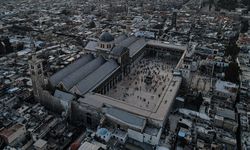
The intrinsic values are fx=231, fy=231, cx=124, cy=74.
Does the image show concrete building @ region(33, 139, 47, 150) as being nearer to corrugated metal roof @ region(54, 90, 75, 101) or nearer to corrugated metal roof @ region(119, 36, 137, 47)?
corrugated metal roof @ region(54, 90, 75, 101)

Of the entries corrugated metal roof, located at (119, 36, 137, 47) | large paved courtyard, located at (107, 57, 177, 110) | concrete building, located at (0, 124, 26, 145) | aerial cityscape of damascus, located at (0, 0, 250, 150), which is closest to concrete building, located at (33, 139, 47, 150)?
aerial cityscape of damascus, located at (0, 0, 250, 150)

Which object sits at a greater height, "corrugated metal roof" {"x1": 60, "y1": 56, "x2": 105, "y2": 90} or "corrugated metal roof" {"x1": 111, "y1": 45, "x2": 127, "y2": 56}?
"corrugated metal roof" {"x1": 111, "y1": 45, "x2": 127, "y2": 56}

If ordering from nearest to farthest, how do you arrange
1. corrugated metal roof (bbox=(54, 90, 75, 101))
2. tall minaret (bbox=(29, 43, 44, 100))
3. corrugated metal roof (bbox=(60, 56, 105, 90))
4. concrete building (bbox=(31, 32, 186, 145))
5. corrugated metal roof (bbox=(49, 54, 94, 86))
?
concrete building (bbox=(31, 32, 186, 145)) < corrugated metal roof (bbox=(54, 90, 75, 101)) < tall minaret (bbox=(29, 43, 44, 100)) < corrugated metal roof (bbox=(60, 56, 105, 90)) < corrugated metal roof (bbox=(49, 54, 94, 86))

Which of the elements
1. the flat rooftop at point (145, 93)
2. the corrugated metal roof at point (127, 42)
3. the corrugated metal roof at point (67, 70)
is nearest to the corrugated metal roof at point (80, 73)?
the corrugated metal roof at point (67, 70)

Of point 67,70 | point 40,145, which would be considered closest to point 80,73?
point 67,70

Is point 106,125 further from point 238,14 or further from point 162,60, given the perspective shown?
point 238,14

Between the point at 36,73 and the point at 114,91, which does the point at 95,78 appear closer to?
the point at 114,91

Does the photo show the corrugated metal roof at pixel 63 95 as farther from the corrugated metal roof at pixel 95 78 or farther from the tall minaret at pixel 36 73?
the tall minaret at pixel 36 73

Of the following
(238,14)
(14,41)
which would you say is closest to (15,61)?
(14,41)
